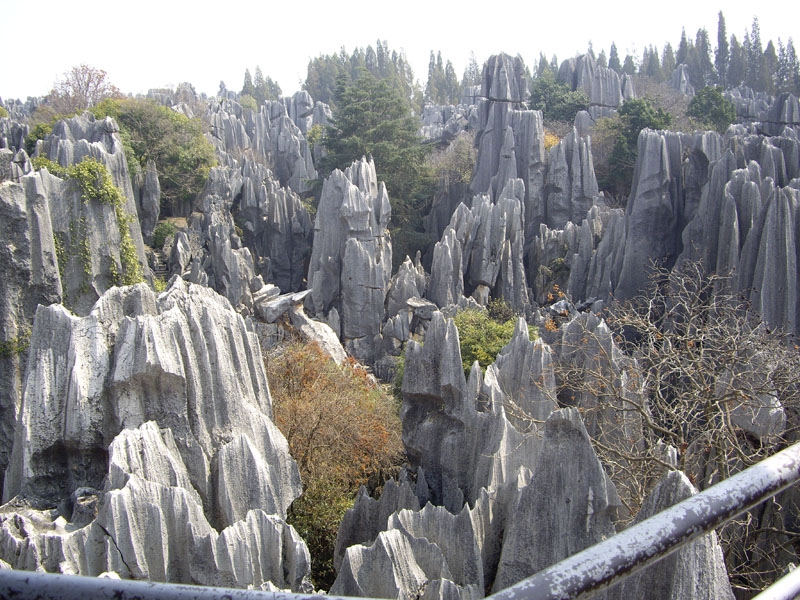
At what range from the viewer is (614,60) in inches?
2744

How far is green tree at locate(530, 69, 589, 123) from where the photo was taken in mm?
44562

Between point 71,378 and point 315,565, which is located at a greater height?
point 71,378

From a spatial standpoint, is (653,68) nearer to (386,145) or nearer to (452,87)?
(452,87)

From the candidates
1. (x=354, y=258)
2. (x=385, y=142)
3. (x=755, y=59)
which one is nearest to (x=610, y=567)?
(x=354, y=258)

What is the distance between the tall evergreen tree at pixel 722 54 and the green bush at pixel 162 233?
2304 inches

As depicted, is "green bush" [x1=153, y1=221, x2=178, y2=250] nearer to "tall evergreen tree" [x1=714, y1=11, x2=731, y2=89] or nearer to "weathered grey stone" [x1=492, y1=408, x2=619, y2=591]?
"weathered grey stone" [x1=492, y1=408, x2=619, y2=591]

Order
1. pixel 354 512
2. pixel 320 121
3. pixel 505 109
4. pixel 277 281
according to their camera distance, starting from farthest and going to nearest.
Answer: pixel 320 121
pixel 505 109
pixel 277 281
pixel 354 512

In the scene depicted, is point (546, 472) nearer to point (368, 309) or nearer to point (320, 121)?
point (368, 309)

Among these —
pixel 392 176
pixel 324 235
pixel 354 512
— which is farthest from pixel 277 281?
pixel 354 512

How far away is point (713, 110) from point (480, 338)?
2883 cm

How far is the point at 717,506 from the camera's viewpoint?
47.8 inches

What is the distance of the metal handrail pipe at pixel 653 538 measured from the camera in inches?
40.1

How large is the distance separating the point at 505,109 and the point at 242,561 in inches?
1335

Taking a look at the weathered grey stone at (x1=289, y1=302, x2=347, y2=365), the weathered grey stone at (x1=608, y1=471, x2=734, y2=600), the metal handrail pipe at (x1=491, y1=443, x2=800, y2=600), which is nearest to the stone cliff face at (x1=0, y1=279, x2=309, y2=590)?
the weathered grey stone at (x1=608, y1=471, x2=734, y2=600)
